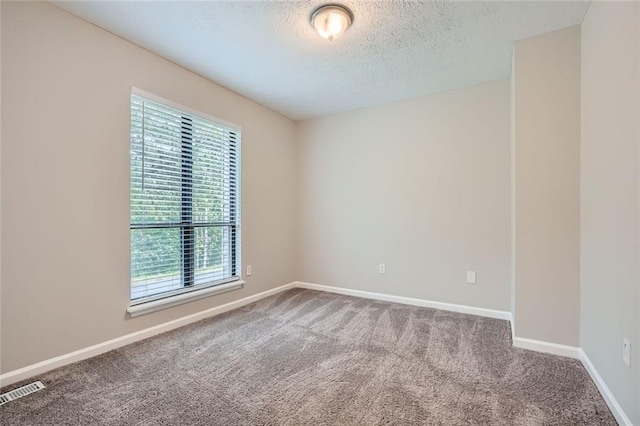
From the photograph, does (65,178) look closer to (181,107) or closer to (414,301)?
(181,107)

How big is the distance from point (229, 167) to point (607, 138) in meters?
3.24

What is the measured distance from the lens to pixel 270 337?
2623 millimetres

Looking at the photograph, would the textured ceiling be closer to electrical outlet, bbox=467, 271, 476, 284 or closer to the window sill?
electrical outlet, bbox=467, 271, 476, 284

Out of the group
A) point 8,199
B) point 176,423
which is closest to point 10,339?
point 8,199

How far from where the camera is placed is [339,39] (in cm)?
238

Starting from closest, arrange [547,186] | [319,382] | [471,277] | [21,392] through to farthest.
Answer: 1. [21,392]
2. [319,382]
3. [547,186]
4. [471,277]

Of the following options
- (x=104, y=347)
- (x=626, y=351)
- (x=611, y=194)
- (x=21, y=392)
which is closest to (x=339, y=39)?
(x=611, y=194)

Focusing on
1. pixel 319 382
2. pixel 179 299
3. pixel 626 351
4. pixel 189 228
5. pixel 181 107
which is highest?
pixel 181 107

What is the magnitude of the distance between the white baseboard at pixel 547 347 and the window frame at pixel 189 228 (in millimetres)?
2802

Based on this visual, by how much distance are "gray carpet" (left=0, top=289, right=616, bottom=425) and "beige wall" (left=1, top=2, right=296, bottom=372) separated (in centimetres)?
34

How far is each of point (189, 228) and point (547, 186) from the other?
3.17 meters

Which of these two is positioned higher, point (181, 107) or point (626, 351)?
point (181, 107)

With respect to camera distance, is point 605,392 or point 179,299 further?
point 179,299

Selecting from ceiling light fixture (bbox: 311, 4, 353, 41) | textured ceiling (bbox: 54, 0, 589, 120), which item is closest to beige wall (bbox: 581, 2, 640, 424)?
textured ceiling (bbox: 54, 0, 589, 120)
